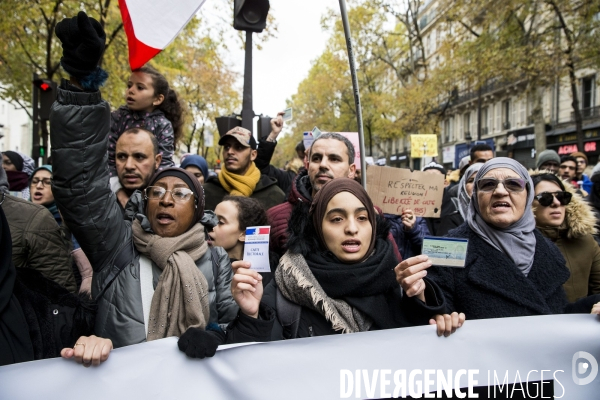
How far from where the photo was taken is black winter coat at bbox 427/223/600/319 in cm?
240

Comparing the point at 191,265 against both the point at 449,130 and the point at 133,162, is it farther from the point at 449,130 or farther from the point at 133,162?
the point at 449,130

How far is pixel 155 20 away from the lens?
2.78 m

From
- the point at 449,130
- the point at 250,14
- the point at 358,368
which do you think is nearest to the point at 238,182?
the point at 250,14

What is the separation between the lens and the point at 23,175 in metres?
4.59

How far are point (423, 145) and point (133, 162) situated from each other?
31.4ft

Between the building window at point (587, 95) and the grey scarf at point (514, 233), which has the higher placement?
the building window at point (587, 95)

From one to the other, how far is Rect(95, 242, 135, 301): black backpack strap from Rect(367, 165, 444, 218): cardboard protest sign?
2.17 meters

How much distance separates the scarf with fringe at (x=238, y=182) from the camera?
13.8ft

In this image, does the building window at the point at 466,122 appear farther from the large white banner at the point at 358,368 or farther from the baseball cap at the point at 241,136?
the large white banner at the point at 358,368

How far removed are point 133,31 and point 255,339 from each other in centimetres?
179

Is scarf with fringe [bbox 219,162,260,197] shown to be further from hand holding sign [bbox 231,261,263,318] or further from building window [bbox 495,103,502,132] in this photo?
building window [bbox 495,103,502,132]

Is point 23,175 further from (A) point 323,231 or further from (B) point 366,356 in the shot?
Result: (B) point 366,356

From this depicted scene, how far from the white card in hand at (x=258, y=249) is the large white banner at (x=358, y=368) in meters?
0.37

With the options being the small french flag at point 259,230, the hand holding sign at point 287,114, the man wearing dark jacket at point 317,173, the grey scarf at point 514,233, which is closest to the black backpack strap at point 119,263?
the small french flag at point 259,230
